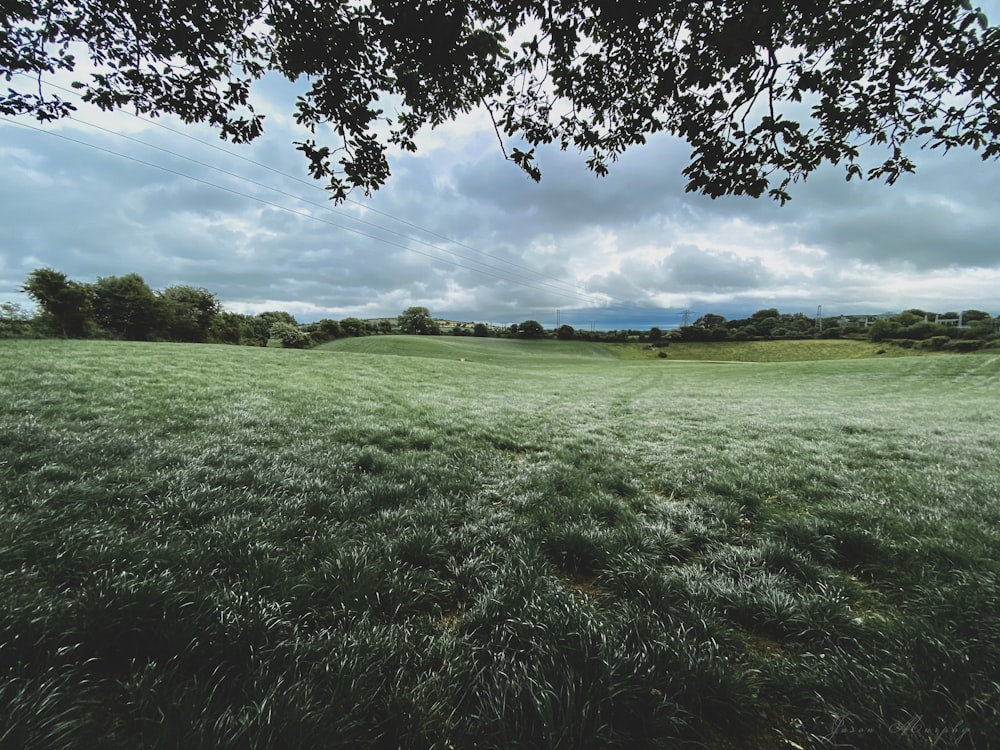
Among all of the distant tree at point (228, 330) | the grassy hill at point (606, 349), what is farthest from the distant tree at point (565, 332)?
the distant tree at point (228, 330)

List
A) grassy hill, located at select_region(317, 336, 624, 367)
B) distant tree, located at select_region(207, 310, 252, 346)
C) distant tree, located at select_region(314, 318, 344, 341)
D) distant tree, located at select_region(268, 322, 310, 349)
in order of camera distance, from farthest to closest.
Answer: distant tree, located at select_region(314, 318, 344, 341) < distant tree, located at select_region(268, 322, 310, 349) < distant tree, located at select_region(207, 310, 252, 346) < grassy hill, located at select_region(317, 336, 624, 367)

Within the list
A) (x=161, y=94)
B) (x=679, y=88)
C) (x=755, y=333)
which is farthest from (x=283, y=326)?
(x=755, y=333)

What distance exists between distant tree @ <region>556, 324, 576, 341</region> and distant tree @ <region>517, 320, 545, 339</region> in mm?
5111

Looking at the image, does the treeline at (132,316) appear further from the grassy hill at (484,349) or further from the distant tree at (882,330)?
the distant tree at (882,330)

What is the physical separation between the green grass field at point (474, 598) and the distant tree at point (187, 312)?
8484 centimetres

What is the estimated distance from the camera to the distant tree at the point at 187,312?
70406mm

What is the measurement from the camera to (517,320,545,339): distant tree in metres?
108

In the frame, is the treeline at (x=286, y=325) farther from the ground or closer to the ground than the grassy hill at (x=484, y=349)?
farther from the ground

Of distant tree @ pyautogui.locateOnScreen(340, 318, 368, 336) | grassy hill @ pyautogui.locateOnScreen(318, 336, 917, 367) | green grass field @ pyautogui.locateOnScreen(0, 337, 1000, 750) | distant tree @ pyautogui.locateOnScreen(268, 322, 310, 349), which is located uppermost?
distant tree @ pyautogui.locateOnScreen(340, 318, 368, 336)

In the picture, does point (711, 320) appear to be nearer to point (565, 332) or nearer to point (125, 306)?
point (565, 332)

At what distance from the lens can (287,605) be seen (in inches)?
111

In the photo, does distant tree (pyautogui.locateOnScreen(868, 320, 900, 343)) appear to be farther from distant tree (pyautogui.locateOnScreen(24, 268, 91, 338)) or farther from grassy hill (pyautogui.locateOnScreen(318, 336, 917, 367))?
distant tree (pyautogui.locateOnScreen(24, 268, 91, 338))

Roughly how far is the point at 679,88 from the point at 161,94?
443 inches

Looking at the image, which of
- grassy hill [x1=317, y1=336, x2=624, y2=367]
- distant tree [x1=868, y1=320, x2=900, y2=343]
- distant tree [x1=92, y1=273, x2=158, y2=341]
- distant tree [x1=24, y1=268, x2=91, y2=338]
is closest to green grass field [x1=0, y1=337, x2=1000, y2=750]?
grassy hill [x1=317, y1=336, x2=624, y2=367]
